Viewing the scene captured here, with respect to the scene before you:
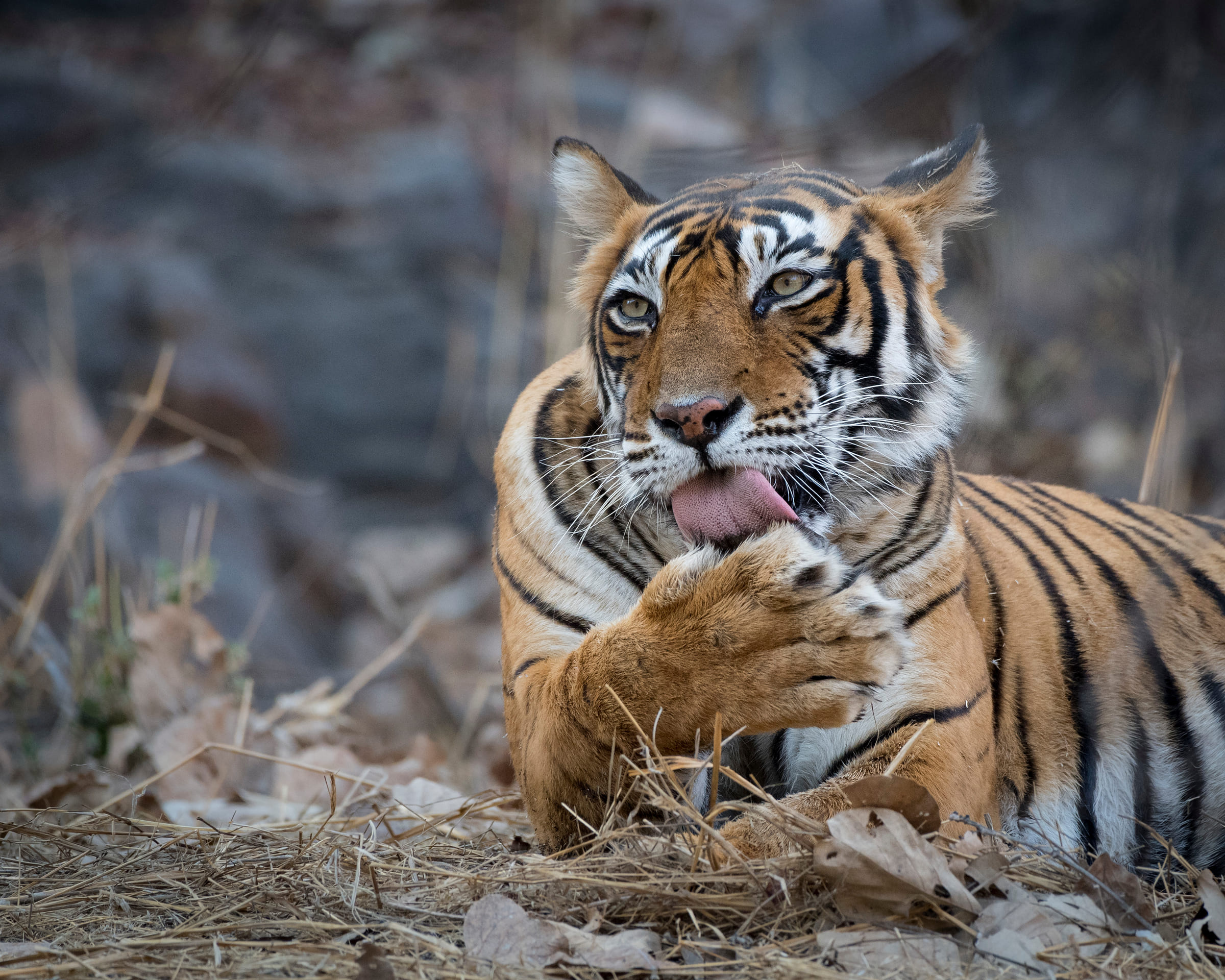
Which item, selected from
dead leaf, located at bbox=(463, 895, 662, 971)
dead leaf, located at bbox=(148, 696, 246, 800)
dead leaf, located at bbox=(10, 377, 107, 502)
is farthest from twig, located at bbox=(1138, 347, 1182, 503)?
dead leaf, located at bbox=(10, 377, 107, 502)

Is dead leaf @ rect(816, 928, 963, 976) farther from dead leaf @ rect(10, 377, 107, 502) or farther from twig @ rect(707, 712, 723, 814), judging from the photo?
dead leaf @ rect(10, 377, 107, 502)

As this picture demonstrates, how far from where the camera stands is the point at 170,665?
3.38 metres

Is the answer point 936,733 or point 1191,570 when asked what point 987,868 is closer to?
point 936,733

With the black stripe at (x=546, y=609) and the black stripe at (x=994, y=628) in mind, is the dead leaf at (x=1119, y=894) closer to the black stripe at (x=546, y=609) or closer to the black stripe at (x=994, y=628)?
the black stripe at (x=994, y=628)

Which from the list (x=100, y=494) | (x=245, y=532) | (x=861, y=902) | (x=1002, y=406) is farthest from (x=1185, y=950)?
(x=245, y=532)

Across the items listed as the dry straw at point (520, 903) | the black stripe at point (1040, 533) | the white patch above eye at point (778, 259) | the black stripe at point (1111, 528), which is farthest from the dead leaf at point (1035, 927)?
the black stripe at point (1111, 528)

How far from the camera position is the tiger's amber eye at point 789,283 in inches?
81.4

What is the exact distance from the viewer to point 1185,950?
145 cm

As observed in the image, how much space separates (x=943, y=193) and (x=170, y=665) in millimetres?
2651

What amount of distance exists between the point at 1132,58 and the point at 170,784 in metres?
3.35

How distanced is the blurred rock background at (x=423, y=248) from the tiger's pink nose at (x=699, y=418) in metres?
0.94

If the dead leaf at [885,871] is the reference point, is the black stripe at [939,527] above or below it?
above

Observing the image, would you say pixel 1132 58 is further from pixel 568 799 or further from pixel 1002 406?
pixel 1002 406

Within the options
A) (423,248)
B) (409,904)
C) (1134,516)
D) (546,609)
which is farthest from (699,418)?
(423,248)
